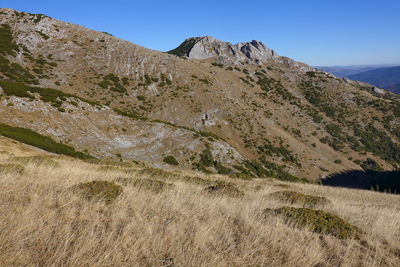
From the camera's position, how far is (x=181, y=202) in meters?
5.96

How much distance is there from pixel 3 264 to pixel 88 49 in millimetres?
77541

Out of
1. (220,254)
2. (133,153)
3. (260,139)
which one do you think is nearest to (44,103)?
(133,153)

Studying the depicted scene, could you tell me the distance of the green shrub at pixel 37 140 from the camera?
2261 centimetres

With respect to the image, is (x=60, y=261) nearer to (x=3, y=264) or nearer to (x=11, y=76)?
(x=3, y=264)

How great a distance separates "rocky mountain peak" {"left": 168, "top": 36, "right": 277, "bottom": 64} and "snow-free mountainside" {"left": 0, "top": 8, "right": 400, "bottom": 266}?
7.80 m

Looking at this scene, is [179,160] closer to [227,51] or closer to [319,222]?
[319,222]

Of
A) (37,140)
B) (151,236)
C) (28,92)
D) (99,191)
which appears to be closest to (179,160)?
(37,140)

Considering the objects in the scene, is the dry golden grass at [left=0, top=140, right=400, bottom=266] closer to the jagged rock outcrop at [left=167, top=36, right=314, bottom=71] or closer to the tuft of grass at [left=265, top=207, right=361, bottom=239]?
the tuft of grass at [left=265, top=207, right=361, bottom=239]

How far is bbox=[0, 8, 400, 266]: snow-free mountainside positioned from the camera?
3695 mm

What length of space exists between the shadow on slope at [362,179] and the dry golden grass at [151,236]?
196 feet

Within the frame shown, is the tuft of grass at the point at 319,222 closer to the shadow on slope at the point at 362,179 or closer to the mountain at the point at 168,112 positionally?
the mountain at the point at 168,112

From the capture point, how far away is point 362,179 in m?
61.1

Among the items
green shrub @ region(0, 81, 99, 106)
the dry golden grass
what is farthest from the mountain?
the dry golden grass

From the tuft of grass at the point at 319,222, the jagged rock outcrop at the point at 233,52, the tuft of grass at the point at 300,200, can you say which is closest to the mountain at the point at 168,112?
the tuft of grass at the point at 300,200
